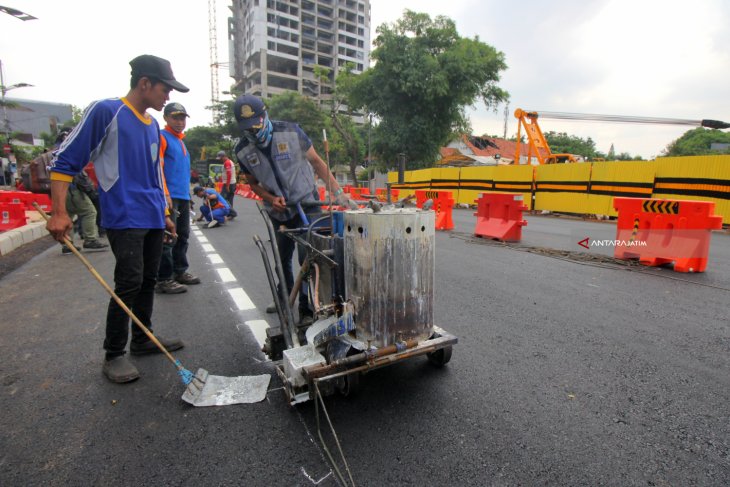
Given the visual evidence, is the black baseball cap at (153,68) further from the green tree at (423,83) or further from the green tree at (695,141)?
the green tree at (695,141)

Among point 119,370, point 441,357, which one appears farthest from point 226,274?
point 441,357

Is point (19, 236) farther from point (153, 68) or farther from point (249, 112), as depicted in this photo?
point (249, 112)

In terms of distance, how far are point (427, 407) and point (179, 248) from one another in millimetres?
3840

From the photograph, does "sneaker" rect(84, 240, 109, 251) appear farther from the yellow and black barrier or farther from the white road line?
the yellow and black barrier

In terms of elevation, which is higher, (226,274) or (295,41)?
(295,41)

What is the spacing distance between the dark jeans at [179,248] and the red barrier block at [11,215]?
5.57 metres

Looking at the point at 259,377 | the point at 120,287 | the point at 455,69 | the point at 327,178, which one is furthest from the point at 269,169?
the point at 455,69

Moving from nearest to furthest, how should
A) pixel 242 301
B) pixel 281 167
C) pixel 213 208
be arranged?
pixel 281 167 < pixel 242 301 < pixel 213 208

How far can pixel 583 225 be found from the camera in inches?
445

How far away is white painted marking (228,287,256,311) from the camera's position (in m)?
4.00

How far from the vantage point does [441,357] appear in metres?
2.58

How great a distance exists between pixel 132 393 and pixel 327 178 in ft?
6.08

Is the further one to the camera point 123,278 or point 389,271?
point 123,278

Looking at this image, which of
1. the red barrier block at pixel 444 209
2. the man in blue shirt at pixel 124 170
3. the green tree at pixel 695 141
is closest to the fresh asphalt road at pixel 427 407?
the man in blue shirt at pixel 124 170
